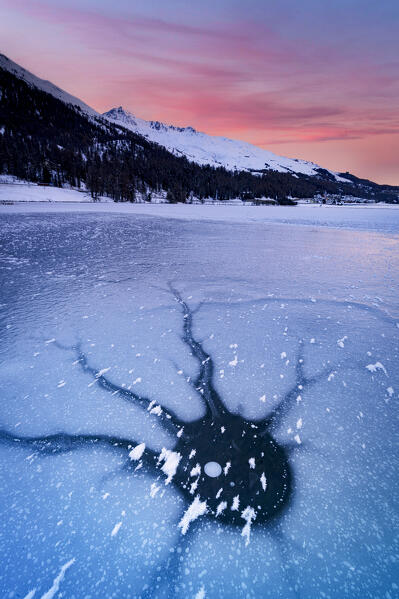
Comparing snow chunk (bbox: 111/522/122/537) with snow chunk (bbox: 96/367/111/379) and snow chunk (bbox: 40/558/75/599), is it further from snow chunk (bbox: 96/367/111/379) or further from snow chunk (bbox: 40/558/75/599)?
snow chunk (bbox: 96/367/111/379)

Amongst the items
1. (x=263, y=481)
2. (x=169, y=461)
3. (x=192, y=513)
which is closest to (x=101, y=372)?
(x=169, y=461)

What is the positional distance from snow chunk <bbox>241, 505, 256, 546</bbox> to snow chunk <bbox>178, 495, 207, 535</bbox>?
11.4 inches

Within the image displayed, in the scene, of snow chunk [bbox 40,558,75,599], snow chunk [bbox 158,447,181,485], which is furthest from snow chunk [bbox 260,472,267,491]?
snow chunk [bbox 40,558,75,599]

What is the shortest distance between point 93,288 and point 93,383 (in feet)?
11.2

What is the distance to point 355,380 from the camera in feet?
11.2

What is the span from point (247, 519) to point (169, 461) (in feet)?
2.51

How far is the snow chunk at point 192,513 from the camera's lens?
1.92m

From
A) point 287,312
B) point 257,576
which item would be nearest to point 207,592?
point 257,576

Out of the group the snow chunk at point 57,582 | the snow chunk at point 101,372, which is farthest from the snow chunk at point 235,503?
the snow chunk at point 101,372

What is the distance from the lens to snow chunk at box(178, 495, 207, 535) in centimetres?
192

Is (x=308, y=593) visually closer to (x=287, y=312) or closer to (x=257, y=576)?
(x=257, y=576)

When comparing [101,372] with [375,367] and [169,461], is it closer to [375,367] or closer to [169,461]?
[169,461]

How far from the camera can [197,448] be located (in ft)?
8.17

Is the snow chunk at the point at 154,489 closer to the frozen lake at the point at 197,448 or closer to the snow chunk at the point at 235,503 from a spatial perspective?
the frozen lake at the point at 197,448
